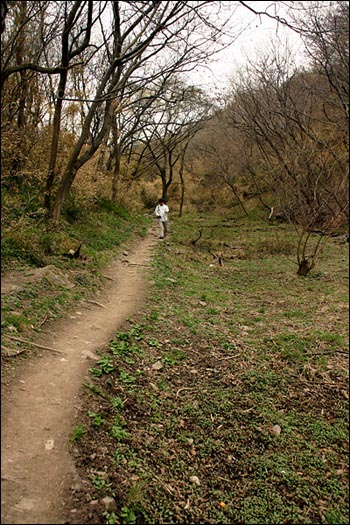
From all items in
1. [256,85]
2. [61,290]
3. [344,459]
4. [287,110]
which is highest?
[256,85]

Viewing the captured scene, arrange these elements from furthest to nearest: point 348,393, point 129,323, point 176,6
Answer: point 176,6 → point 129,323 → point 348,393

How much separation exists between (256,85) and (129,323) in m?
15.7

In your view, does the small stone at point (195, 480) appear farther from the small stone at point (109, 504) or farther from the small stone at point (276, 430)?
the small stone at point (276, 430)

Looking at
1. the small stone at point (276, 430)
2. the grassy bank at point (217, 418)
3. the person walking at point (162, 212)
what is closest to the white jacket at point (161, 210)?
the person walking at point (162, 212)

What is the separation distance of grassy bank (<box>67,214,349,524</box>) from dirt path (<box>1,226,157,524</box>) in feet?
0.47

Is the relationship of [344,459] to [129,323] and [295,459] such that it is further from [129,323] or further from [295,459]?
[129,323]

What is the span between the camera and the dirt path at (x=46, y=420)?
284 centimetres

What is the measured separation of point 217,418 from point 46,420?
2.01 m

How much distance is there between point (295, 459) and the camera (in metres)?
4.27

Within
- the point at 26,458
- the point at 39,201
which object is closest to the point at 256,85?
the point at 39,201

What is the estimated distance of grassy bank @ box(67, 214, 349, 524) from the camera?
11.5 feet

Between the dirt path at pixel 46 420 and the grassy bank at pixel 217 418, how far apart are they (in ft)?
0.47

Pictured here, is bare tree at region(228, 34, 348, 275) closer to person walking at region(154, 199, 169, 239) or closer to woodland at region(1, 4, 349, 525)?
woodland at region(1, 4, 349, 525)

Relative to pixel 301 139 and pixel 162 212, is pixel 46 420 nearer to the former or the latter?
pixel 162 212
